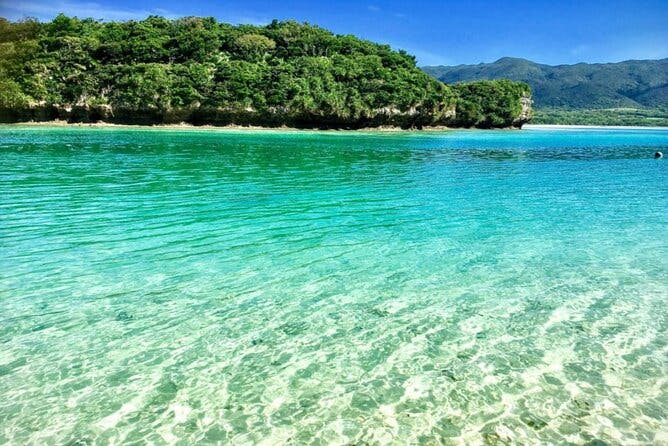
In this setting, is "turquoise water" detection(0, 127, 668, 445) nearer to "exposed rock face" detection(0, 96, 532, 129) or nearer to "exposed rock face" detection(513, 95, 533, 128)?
"exposed rock face" detection(0, 96, 532, 129)

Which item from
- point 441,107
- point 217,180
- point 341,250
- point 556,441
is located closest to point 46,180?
point 217,180

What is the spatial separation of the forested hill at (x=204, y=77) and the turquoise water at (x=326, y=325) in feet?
224

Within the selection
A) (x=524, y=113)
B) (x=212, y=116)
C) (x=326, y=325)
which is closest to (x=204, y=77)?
Answer: (x=212, y=116)

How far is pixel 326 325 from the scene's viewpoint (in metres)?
6.32

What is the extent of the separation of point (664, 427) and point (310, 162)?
25902 mm

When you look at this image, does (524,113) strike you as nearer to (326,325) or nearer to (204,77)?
(204,77)

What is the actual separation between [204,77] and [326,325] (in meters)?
80.4

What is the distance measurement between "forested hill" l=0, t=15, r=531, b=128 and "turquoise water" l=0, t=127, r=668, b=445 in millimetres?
68352

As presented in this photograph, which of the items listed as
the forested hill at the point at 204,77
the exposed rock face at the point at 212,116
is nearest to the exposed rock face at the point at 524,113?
the forested hill at the point at 204,77

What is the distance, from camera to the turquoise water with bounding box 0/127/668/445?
437cm

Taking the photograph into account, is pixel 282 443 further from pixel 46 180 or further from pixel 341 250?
pixel 46 180

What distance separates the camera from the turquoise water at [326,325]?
4.37 metres

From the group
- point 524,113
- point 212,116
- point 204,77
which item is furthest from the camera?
point 524,113

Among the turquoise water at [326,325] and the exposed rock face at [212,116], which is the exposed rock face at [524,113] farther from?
the turquoise water at [326,325]
